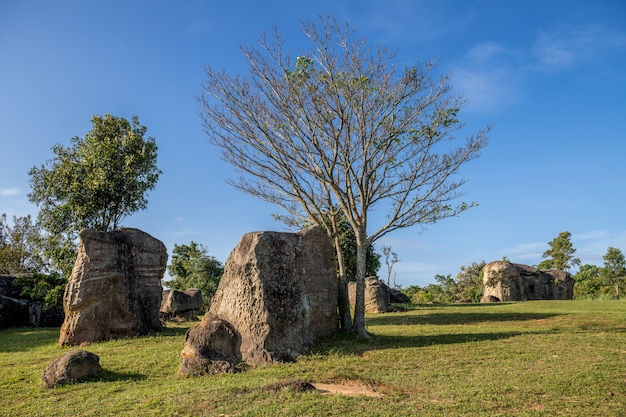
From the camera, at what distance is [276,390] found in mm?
7656

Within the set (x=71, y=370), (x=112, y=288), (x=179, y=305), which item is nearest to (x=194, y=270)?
(x=179, y=305)

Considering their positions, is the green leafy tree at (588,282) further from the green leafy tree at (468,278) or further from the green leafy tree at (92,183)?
the green leafy tree at (92,183)

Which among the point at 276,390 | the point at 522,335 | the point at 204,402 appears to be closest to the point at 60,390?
the point at 204,402

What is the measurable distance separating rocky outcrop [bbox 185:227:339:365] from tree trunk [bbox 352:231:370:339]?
3.14 feet

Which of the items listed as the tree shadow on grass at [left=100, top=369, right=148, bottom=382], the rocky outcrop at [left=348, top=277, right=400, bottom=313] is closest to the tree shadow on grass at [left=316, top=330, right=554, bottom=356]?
the tree shadow on grass at [left=100, top=369, right=148, bottom=382]

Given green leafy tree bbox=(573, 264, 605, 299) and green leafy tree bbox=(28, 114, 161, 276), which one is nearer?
green leafy tree bbox=(28, 114, 161, 276)

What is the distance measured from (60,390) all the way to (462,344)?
30.5 feet

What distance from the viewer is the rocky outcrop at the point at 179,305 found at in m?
21.6

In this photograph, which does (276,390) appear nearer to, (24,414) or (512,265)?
(24,414)

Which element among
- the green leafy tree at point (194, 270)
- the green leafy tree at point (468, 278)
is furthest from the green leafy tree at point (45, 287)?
the green leafy tree at point (468, 278)

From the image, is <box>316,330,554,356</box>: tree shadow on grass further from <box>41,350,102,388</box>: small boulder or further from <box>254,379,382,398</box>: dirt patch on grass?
<box>41,350,102,388</box>: small boulder

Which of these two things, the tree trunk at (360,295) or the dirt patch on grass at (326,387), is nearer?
the dirt patch on grass at (326,387)

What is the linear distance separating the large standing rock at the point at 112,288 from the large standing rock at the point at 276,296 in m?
5.30

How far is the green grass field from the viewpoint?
7.02 m
